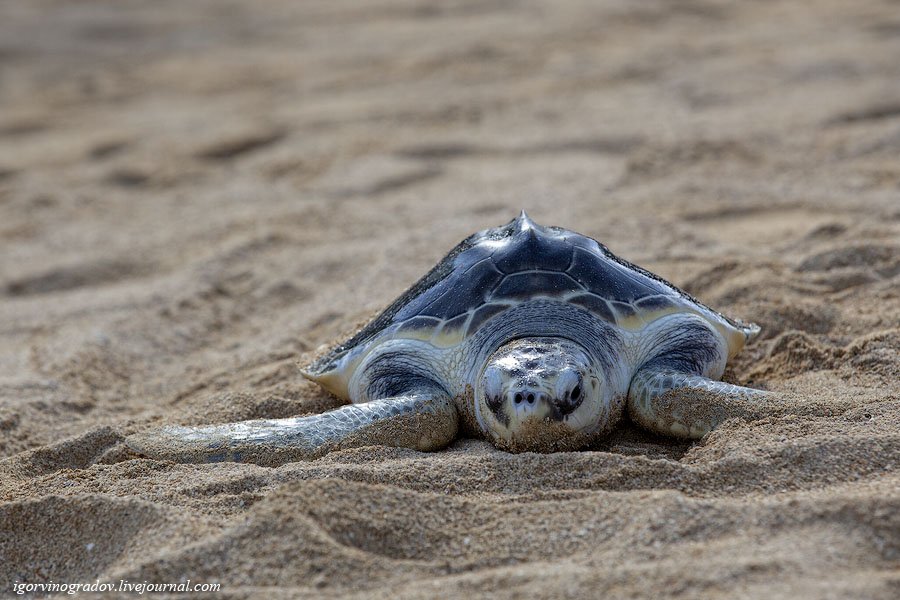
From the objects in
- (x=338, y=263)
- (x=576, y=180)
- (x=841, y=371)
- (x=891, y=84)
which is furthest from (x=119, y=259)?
(x=891, y=84)

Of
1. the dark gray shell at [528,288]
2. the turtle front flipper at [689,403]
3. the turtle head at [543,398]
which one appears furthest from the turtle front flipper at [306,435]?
the turtle front flipper at [689,403]

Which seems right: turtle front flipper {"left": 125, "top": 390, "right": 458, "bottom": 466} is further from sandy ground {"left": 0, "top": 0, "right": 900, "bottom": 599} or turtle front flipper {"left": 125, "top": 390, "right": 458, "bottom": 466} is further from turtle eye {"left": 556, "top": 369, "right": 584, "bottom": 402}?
turtle eye {"left": 556, "top": 369, "right": 584, "bottom": 402}

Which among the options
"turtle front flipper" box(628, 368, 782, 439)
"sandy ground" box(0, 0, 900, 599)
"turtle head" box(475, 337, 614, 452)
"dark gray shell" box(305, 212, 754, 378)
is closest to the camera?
"sandy ground" box(0, 0, 900, 599)

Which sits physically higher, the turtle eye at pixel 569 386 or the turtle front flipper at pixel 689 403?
the turtle eye at pixel 569 386

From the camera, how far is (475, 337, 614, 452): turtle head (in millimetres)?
2766

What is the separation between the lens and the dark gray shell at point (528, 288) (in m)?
3.19

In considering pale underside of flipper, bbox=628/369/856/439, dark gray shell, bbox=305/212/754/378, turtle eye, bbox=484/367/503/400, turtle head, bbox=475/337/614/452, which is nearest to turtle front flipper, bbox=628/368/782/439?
pale underside of flipper, bbox=628/369/856/439

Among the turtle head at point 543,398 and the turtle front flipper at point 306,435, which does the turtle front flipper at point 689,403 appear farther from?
the turtle front flipper at point 306,435

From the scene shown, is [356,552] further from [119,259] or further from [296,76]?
[296,76]

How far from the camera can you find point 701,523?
228 cm

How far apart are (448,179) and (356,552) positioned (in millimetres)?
4089

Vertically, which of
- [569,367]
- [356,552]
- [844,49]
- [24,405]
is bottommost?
[24,405]

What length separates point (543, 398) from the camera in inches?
108

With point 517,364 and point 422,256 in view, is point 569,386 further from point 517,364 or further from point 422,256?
point 422,256
